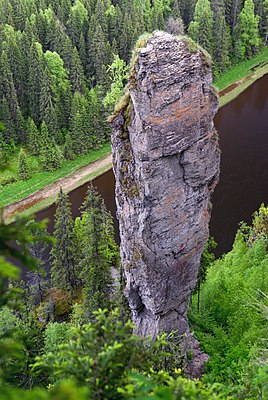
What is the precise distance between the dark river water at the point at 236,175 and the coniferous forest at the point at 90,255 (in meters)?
3.60

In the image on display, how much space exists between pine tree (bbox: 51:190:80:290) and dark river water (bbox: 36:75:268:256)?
1348cm

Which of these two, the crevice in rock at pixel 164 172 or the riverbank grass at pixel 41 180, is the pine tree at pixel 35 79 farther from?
the crevice in rock at pixel 164 172

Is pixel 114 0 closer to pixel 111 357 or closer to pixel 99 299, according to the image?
pixel 99 299

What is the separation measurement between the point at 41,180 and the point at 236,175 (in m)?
23.8

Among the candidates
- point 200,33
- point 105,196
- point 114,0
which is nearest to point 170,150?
point 105,196

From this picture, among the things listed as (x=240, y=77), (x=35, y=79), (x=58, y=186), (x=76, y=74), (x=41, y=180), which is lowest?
(x=240, y=77)

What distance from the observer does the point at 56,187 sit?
57938 mm

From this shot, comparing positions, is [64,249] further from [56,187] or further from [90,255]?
[56,187]

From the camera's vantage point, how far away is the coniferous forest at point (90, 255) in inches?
376

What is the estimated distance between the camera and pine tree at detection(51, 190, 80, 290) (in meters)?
36.0

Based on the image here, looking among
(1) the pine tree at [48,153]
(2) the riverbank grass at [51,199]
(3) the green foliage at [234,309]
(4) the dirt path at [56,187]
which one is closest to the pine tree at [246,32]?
(4) the dirt path at [56,187]

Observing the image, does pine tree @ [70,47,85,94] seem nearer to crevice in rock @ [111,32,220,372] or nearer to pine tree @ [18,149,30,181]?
pine tree @ [18,149,30,181]

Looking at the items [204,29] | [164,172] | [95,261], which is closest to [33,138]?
[95,261]

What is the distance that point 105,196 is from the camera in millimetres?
55969
